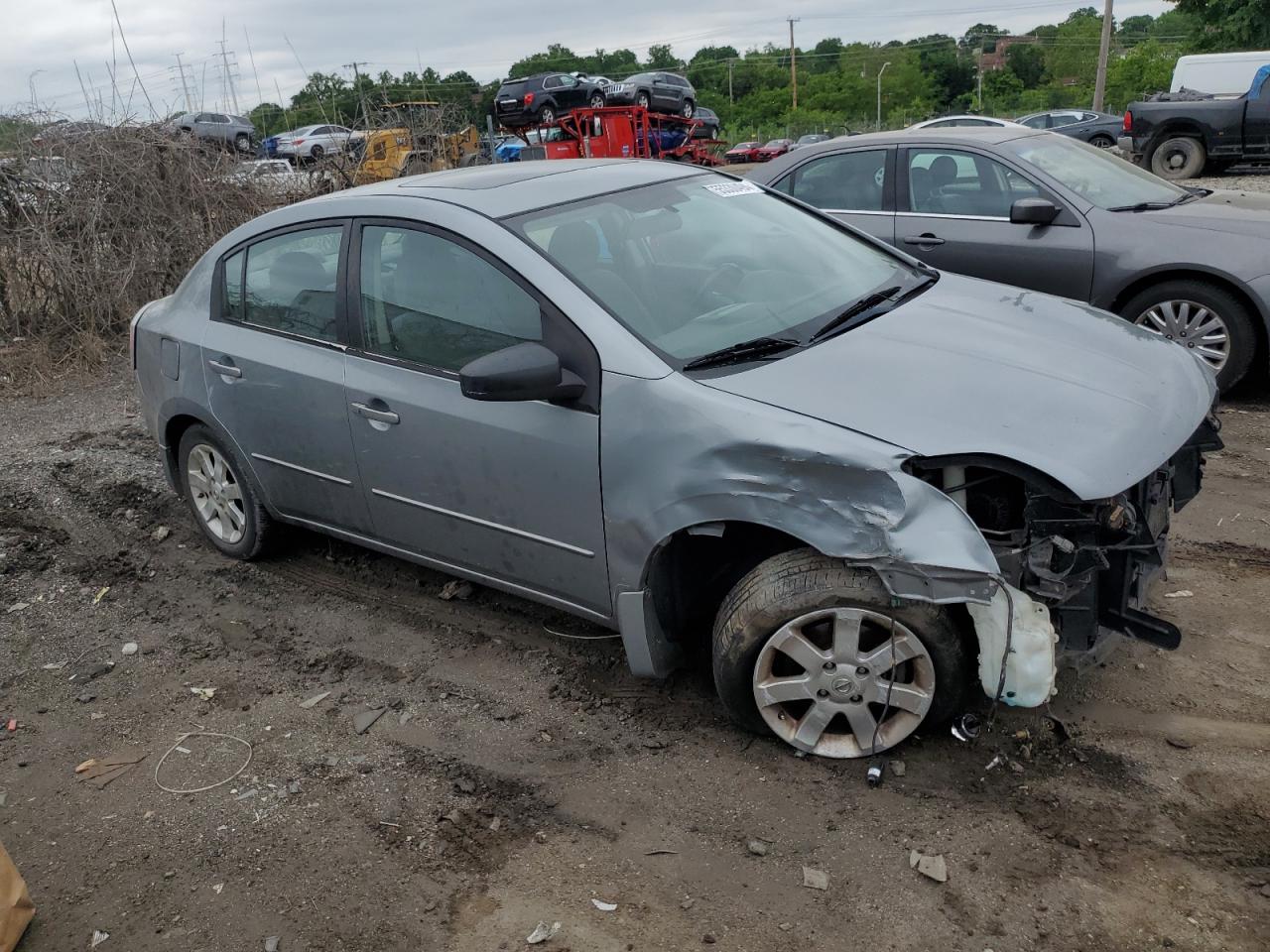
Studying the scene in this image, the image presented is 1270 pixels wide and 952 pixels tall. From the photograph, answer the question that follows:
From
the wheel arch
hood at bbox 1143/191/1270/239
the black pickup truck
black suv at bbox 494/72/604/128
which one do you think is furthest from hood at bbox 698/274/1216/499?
black suv at bbox 494/72/604/128

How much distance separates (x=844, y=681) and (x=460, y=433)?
1486 millimetres

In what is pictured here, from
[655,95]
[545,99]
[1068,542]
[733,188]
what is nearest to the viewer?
[1068,542]

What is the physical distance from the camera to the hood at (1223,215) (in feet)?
19.9

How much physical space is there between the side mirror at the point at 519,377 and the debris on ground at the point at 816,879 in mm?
1503

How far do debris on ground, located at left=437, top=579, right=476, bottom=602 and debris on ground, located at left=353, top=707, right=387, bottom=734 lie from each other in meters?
0.83

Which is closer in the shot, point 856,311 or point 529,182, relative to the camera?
point 856,311

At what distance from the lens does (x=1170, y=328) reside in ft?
20.3

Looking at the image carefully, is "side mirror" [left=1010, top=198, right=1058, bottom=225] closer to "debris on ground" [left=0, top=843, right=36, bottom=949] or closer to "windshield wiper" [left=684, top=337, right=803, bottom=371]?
"windshield wiper" [left=684, top=337, right=803, bottom=371]

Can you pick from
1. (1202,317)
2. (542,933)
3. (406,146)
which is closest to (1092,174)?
(1202,317)

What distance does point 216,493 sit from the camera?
16.1 feet

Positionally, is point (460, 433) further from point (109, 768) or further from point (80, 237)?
point (80, 237)

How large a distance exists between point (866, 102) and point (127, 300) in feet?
267

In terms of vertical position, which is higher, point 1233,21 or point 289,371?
point 1233,21

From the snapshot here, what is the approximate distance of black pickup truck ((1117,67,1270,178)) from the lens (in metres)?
16.2
